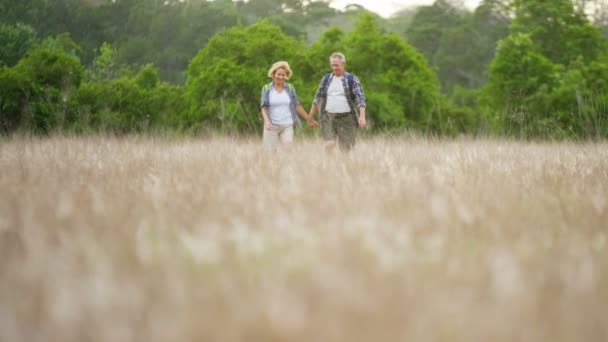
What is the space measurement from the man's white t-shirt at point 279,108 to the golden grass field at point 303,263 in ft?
14.5

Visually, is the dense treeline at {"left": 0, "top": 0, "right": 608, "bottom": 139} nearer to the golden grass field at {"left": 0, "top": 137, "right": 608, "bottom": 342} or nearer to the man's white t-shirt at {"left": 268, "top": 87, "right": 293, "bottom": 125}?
the man's white t-shirt at {"left": 268, "top": 87, "right": 293, "bottom": 125}

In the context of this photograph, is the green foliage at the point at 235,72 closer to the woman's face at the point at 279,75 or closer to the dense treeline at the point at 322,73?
the dense treeline at the point at 322,73

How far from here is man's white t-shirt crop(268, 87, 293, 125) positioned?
7980 mm

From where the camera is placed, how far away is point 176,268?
1.82m

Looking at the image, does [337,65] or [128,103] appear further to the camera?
[128,103]

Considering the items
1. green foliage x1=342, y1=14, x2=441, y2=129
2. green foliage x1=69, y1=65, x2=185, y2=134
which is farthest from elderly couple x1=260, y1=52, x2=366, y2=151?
green foliage x1=342, y1=14, x2=441, y2=129

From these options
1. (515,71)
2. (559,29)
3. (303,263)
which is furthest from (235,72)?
(559,29)

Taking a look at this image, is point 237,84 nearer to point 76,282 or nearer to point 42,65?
point 42,65

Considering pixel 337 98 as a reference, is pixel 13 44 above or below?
above

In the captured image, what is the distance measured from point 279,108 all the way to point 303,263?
636 centimetres

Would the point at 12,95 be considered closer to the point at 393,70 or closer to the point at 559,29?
the point at 393,70

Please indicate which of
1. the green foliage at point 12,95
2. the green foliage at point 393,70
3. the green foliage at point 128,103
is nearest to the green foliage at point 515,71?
the green foliage at point 393,70

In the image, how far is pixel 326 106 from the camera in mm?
8094

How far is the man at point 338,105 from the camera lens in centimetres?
794
